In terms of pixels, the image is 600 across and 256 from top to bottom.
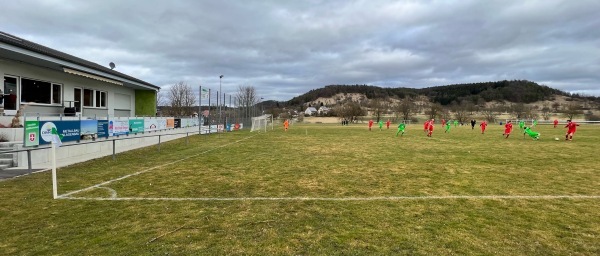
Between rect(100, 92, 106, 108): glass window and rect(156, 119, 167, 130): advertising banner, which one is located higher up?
rect(100, 92, 106, 108): glass window

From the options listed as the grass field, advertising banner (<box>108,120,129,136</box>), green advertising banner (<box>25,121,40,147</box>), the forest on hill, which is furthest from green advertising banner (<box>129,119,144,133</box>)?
the forest on hill

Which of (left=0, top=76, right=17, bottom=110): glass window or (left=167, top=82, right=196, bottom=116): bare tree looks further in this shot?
(left=167, top=82, right=196, bottom=116): bare tree

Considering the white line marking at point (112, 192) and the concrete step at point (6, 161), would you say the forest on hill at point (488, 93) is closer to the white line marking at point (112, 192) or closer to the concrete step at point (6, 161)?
the concrete step at point (6, 161)

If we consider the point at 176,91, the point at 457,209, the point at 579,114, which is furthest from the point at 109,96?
the point at 579,114

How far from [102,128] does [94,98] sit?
1067cm

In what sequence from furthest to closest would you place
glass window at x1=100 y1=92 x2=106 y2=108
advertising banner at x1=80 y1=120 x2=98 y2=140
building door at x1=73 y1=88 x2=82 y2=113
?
glass window at x1=100 y1=92 x2=106 y2=108 → building door at x1=73 y1=88 x2=82 y2=113 → advertising banner at x1=80 y1=120 x2=98 y2=140

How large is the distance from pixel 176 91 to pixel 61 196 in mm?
71014

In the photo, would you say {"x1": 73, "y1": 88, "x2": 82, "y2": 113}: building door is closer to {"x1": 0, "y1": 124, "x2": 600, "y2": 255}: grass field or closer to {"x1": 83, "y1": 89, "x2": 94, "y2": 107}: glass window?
{"x1": 83, "y1": 89, "x2": 94, "y2": 107}: glass window

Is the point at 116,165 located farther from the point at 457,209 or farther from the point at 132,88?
the point at 132,88

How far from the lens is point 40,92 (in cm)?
2133

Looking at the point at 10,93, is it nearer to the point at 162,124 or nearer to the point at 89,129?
the point at 89,129

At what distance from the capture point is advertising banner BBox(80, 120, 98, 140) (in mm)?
16609

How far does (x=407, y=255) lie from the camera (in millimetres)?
4203

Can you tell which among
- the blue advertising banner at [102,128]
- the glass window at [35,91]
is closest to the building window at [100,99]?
the glass window at [35,91]
